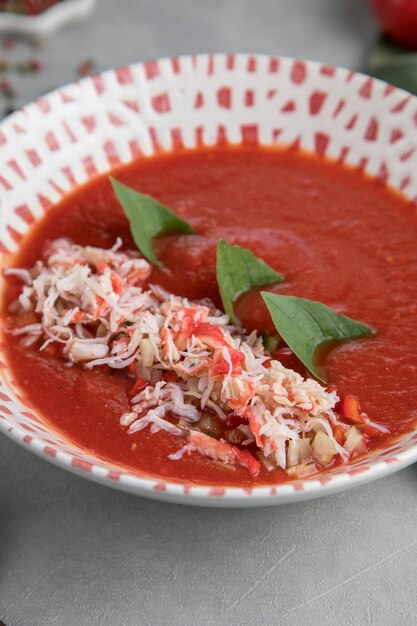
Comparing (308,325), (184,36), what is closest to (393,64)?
(184,36)

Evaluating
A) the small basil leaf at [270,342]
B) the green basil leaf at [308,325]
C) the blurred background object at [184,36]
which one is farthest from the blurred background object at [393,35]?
the small basil leaf at [270,342]

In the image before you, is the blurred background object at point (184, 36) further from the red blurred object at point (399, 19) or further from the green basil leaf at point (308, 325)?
the green basil leaf at point (308, 325)

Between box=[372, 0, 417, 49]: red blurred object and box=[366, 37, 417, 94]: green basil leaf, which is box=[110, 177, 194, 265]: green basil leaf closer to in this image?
box=[366, 37, 417, 94]: green basil leaf

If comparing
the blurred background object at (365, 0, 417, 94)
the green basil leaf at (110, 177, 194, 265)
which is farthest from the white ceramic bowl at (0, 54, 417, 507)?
the blurred background object at (365, 0, 417, 94)

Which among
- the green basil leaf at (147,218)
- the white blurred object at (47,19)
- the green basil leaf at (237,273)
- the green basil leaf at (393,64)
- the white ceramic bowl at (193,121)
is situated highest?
the white blurred object at (47,19)

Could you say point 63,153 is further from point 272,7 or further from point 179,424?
point 272,7

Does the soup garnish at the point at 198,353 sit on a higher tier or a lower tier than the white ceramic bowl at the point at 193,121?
lower

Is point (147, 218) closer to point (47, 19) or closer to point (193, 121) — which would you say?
point (193, 121)

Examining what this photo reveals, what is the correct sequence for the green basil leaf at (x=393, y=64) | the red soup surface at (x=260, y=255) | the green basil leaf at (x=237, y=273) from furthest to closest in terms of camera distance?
1. the green basil leaf at (x=393, y=64)
2. the green basil leaf at (x=237, y=273)
3. the red soup surface at (x=260, y=255)
